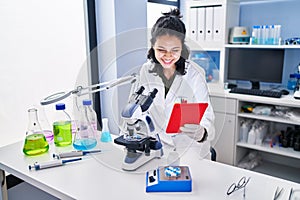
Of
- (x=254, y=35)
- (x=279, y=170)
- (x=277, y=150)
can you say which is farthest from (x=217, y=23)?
(x=279, y=170)

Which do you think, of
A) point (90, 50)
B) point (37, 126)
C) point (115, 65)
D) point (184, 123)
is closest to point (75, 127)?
point (37, 126)

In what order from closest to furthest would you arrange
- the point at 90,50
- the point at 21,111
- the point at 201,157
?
the point at 201,157, the point at 21,111, the point at 90,50

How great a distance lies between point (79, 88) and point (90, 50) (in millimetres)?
1122

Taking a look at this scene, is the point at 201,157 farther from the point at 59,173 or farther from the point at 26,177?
the point at 26,177

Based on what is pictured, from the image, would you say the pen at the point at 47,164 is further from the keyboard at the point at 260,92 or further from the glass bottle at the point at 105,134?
the keyboard at the point at 260,92

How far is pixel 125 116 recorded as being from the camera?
0.89 m

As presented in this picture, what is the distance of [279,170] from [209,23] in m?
1.59

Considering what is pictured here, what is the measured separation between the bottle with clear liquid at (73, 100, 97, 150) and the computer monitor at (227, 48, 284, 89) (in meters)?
1.85

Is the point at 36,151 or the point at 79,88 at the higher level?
the point at 79,88

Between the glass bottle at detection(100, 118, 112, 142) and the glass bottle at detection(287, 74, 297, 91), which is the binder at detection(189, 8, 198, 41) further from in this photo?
the glass bottle at detection(100, 118, 112, 142)

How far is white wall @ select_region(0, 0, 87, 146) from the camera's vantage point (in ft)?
5.41

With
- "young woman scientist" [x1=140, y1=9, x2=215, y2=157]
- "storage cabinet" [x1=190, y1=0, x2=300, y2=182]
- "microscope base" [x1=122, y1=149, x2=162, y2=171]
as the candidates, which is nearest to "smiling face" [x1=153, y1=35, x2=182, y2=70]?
"young woman scientist" [x1=140, y1=9, x2=215, y2=157]

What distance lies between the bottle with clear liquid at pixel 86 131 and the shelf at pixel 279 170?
1873 millimetres

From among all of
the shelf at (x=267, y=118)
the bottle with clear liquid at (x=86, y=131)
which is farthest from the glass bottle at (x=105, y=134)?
the shelf at (x=267, y=118)
